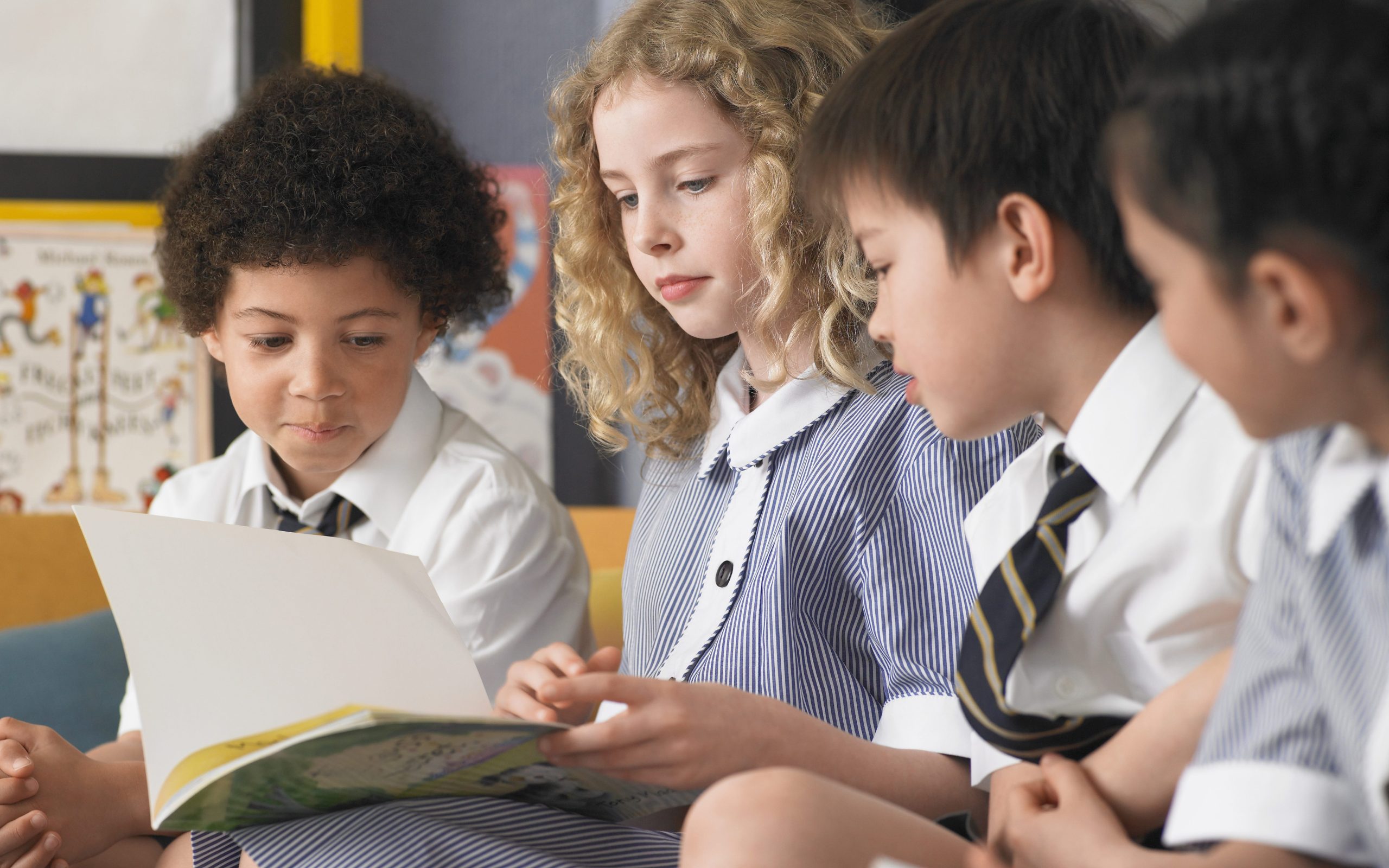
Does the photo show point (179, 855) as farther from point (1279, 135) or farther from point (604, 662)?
point (1279, 135)

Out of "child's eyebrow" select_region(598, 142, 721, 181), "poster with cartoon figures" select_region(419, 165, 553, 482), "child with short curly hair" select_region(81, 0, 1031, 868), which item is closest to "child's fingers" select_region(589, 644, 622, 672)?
"child with short curly hair" select_region(81, 0, 1031, 868)

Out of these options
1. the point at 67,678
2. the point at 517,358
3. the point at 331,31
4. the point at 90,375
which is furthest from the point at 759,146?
the point at 90,375

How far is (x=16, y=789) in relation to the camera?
3.04ft

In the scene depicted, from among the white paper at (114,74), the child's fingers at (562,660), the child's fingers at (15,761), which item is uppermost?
the white paper at (114,74)

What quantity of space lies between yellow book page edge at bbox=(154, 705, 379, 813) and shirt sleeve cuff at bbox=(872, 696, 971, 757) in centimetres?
38

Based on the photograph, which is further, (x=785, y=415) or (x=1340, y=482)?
(x=785, y=415)

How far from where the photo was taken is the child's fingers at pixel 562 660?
0.79 m

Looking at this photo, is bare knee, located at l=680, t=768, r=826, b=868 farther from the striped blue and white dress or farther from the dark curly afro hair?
the dark curly afro hair

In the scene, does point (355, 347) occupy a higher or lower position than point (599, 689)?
higher

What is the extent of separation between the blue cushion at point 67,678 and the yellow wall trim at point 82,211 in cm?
90

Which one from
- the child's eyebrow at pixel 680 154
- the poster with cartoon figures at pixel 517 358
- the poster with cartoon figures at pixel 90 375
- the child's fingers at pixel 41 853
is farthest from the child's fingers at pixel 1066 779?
the poster with cartoon figures at pixel 90 375

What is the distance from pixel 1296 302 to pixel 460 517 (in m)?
0.83

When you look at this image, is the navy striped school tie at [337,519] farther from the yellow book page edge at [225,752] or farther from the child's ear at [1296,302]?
the child's ear at [1296,302]

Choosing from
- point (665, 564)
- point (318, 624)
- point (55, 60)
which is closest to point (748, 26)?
point (665, 564)
